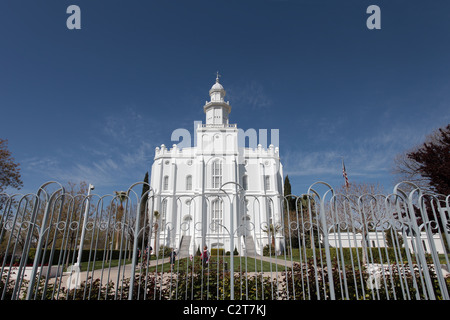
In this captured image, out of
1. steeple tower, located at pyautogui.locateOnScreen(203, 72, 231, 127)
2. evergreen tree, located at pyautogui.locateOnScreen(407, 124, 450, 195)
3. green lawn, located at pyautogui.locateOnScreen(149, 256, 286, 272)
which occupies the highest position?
steeple tower, located at pyautogui.locateOnScreen(203, 72, 231, 127)

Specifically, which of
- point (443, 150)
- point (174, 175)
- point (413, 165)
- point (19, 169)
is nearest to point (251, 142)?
point (174, 175)

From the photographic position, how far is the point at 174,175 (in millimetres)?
31609

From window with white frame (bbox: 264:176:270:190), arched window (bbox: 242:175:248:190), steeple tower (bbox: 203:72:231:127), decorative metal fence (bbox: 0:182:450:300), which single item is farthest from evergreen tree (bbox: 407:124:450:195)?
steeple tower (bbox: 203:72:231:127)

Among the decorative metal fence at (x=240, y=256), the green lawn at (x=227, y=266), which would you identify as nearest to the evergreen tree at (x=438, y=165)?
the decorative metal fence at (x=240, y=256)

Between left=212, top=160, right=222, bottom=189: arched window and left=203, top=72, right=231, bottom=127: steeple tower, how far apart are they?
628 cm

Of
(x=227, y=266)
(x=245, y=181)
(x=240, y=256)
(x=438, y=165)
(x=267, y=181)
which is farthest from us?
(x=245, y=181)

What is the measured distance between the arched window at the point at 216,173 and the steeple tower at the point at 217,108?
20.6 feet

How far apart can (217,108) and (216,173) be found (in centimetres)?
1004

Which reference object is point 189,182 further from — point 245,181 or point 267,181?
point 267,181

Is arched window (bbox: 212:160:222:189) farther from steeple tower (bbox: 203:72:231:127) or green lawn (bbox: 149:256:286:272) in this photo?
green lawn (bbox: 149:256:286:272)

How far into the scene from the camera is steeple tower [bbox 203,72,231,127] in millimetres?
34156

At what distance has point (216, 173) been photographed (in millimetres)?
30562

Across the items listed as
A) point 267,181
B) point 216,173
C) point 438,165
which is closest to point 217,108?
point 216,173

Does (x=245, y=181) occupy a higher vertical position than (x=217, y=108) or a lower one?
lower
